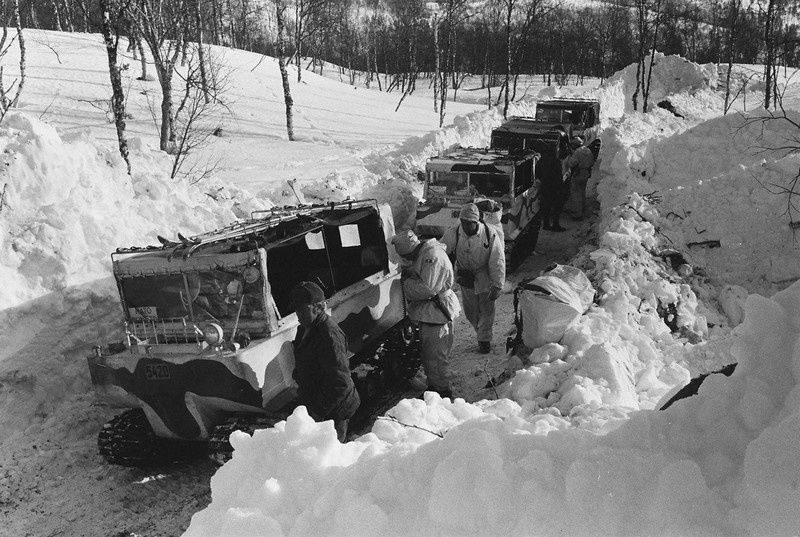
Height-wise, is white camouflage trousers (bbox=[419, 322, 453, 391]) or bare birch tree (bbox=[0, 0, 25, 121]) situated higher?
bare birch tree (bbox=[0, 0, 25, 121])

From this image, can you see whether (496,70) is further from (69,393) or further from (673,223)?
(69,393)

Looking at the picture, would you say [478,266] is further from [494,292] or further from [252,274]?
[252,274]

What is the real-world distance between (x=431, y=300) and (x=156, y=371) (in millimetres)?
2797

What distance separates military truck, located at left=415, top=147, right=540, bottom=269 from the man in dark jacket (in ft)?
19.7

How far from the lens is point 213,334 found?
17.9 ft

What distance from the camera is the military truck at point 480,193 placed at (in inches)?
434

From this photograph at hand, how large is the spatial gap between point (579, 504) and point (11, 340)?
6464 mm

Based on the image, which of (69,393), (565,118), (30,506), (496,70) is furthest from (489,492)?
(496,70)

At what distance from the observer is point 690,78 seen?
37.0 metres

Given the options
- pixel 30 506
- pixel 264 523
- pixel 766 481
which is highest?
pixel 766 481

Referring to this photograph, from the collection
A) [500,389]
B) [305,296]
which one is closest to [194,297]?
[305,296]

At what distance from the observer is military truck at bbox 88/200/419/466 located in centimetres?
548

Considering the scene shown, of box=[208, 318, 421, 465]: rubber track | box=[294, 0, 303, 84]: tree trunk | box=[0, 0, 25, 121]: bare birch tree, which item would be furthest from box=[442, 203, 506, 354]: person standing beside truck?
box=[294, 0, 303, 84]: tree trunk

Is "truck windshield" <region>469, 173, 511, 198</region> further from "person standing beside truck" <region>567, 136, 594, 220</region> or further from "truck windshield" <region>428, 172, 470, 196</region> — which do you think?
"person standing beside truck" <region>567, 136, 594, 220</region>
